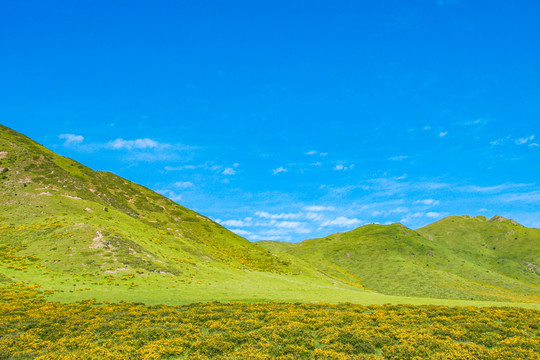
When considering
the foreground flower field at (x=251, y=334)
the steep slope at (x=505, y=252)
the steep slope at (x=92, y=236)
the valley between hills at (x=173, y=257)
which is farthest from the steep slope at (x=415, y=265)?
the foreground flower field at (x=251, y=334)

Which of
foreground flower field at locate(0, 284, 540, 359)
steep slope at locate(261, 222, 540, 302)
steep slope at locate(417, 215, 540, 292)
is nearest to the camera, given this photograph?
foreground flower field at locate(0, 284, 540, 359)

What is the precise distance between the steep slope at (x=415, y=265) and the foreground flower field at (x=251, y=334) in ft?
245

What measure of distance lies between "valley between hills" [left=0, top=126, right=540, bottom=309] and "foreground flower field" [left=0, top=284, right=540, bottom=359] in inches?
502

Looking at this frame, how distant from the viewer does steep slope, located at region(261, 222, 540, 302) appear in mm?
102812

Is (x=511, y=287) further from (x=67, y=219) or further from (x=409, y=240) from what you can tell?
(x=67, y=219)

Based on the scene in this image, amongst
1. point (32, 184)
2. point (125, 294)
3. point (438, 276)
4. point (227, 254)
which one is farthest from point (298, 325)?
point (438, 276)

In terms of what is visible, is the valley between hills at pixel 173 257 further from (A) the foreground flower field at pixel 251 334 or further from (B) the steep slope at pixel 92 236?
(A) the foreground flower field at pixel 251 334

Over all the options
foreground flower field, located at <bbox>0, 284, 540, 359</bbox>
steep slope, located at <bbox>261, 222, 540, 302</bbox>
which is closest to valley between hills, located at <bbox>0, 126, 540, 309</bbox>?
steep slope, located at <bbox>261, 222, 540, 302</bbox>

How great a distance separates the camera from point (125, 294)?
1864 inches

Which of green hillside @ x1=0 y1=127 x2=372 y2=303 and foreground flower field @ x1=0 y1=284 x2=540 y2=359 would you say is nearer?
foreground flower field @ x1=0 y1=284 x2=540 y2=359

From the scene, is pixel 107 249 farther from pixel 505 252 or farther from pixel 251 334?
pixel 505 252

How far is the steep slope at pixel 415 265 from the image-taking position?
337 feet

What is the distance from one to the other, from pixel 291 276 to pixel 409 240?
99.2 meters

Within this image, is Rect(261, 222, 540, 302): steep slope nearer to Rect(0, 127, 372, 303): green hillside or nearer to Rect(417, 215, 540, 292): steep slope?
Rect(417, 215, 540, 292): steep slope
